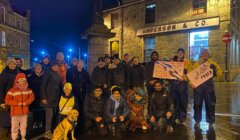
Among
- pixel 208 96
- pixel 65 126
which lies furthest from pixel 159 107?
pixel 65 126

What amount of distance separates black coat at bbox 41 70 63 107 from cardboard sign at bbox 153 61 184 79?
2599 mm

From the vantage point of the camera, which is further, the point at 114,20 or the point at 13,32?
the point at 13,32

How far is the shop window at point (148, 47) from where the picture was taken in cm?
2381

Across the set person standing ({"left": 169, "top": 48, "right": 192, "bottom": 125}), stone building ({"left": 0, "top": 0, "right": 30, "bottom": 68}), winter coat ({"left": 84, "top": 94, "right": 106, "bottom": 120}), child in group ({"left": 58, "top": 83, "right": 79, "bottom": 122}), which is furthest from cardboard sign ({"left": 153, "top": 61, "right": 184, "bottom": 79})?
stone building ({"left": 0, "top": 0, "right": 30, "bottom": 68})

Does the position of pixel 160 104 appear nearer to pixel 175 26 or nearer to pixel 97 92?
pixel 97 92

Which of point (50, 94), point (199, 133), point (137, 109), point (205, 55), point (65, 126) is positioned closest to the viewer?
point (65, 126)

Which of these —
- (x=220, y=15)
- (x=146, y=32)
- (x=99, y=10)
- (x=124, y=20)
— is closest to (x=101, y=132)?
(x=99, y=10)

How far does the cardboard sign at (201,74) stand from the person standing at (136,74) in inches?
52.7

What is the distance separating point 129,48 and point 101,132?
20141 mm

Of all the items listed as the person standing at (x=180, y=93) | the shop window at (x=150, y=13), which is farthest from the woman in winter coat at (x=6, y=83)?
the shop window at (x=150, y=13)

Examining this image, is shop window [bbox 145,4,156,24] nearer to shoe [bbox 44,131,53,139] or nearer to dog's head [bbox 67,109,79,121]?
shoe [bbox 44,131,53,139]

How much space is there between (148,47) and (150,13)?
3177 millimetres

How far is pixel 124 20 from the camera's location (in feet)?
86.2

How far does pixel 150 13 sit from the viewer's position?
24141mm
